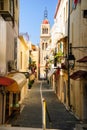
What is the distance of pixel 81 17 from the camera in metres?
21.4

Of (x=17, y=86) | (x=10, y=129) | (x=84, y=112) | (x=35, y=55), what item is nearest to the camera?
(x=10, y=129)

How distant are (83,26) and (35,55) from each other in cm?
8328

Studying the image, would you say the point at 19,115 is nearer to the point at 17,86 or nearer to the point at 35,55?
the point at 17,86

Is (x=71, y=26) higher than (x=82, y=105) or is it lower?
higher

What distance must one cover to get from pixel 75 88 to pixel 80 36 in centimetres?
→ 418

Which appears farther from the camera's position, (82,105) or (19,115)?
(19,115)

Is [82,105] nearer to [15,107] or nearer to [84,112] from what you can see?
[84,112]

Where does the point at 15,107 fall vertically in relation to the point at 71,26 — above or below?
below

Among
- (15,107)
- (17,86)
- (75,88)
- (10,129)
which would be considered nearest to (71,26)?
(75,88)

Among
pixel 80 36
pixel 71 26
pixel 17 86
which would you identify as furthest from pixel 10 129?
pixel 71 26

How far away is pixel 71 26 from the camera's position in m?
26.7

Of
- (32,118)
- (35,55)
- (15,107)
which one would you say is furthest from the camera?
(35,55)

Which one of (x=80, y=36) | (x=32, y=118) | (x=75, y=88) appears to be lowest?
(x=32, y=118)

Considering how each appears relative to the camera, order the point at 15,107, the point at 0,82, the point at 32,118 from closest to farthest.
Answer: the point at 0,82
the point at 32,118
the point at 15,107
